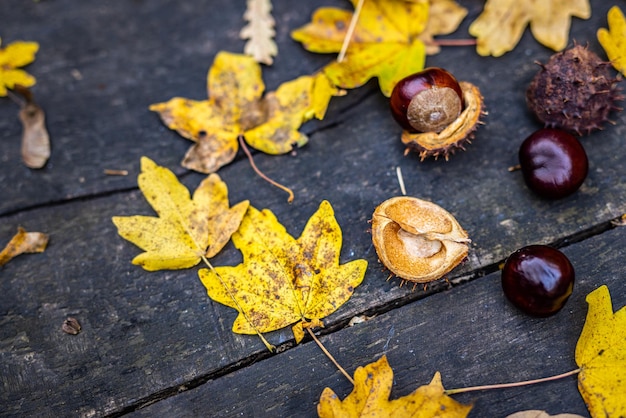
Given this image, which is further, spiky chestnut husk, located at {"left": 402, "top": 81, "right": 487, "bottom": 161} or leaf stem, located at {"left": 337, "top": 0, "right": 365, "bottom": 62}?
leaf stem, located at {"left": 337, "top": 0, "right": 365, "bottom": 62}

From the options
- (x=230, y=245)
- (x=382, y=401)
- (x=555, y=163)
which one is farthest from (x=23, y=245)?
(x=555, y=163)

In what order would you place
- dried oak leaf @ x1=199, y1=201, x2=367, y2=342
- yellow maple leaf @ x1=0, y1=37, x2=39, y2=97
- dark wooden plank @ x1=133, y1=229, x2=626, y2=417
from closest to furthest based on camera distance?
dark wooden plank @ x1=133, y1=229, x2=626, y2=417, dried oak leaf @ x1=199, y1=201, x2=367, y2=342, yellow maple leaf @ x1=0, y1=37, x2=39, y2=97

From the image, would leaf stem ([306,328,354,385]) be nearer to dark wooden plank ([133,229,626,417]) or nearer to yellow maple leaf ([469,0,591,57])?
dark wooden plank ([133,229,626,417])

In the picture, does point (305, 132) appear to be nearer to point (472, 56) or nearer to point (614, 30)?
point (472, 56)

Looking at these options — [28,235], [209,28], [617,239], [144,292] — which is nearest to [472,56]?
[617,239]

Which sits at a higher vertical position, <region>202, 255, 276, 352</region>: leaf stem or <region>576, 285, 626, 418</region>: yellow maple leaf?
<region>576, 285, 626, 418</region>: yellow maple leaf

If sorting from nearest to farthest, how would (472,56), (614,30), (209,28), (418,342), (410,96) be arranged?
(418,342) < (410,96) < (614,30) < (472,56) < (209,28)

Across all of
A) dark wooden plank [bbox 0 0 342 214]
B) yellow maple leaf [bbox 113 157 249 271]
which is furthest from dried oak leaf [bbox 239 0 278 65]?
yellow maple leaf [bbox 113 157 249 271]
